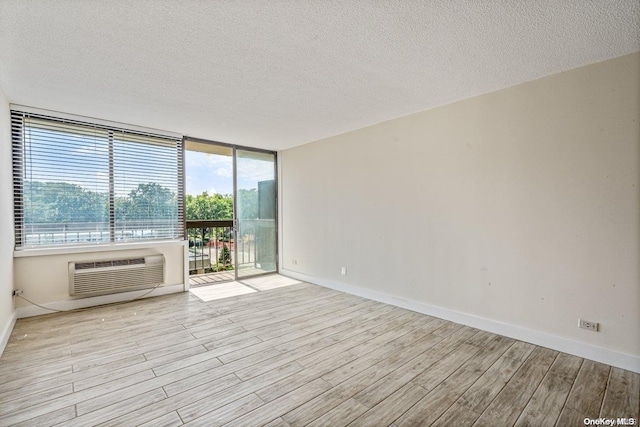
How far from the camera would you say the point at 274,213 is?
5.83 metres

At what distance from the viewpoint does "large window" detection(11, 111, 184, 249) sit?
11.3 ft

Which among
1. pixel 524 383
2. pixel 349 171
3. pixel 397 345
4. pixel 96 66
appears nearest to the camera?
pixel 524 383

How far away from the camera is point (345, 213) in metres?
4.56

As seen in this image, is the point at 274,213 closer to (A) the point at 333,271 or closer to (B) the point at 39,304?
(A) the point at 333,271

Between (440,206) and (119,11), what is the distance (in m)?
3.28

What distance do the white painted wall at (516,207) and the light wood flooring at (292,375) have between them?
0.40 meters

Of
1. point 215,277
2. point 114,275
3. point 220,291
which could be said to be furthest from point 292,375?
point 215,277

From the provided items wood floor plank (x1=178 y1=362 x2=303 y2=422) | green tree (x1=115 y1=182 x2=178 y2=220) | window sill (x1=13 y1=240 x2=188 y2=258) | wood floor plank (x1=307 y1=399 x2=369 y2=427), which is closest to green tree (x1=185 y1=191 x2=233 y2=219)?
green tree (x1=115 y1=182 x2=178 y2=220)

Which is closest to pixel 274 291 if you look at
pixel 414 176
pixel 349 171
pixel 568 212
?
pixel 349 171

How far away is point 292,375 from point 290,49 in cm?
245

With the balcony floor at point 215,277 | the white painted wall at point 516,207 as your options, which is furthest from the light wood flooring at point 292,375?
the balcony floor at point 215,277

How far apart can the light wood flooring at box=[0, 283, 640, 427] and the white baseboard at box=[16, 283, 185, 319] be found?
203mm

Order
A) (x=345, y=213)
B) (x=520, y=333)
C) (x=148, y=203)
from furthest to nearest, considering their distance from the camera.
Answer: (x=345, y=213)
(x=148, y=203)
(x=520, y=333)

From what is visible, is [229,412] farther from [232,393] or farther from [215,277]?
[215,277]
